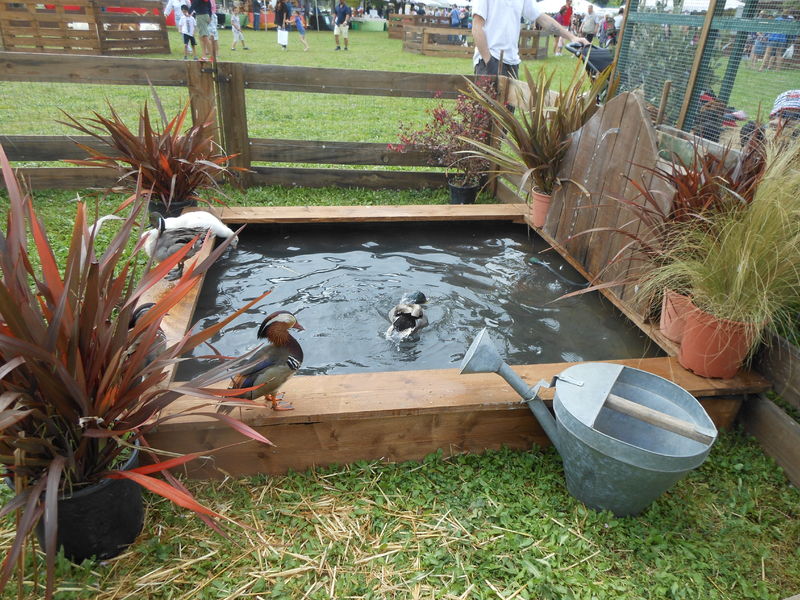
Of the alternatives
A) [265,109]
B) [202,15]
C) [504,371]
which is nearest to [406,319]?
[504,371]

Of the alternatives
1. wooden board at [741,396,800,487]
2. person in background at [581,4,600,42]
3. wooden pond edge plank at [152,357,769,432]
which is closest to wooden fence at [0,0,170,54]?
person in background at [581,4,600,42]

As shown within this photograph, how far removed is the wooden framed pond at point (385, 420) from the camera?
7.09 ft

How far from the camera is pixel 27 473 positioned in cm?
160

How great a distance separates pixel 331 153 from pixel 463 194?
1561mm

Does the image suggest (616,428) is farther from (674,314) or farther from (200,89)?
(200,89)

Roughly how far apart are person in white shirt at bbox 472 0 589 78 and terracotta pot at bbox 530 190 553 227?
206 cm

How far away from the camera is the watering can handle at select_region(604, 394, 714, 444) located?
182 cm

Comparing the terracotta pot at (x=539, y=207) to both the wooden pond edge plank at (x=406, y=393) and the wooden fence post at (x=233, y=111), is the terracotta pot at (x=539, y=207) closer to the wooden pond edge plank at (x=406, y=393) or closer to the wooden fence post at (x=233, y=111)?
the wooden pond edge plank at (x=406, y=393)

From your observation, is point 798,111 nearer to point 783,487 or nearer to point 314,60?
point 783,487

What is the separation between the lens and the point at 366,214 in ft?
14.6

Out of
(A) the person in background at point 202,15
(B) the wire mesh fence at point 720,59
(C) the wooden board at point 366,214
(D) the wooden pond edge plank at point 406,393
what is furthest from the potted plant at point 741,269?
(A) the person in background at point 202,15

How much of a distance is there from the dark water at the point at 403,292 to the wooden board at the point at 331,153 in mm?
1534

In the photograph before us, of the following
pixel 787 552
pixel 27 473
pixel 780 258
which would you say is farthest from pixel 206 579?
pixel 780 258

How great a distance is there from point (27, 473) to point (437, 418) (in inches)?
59.7
